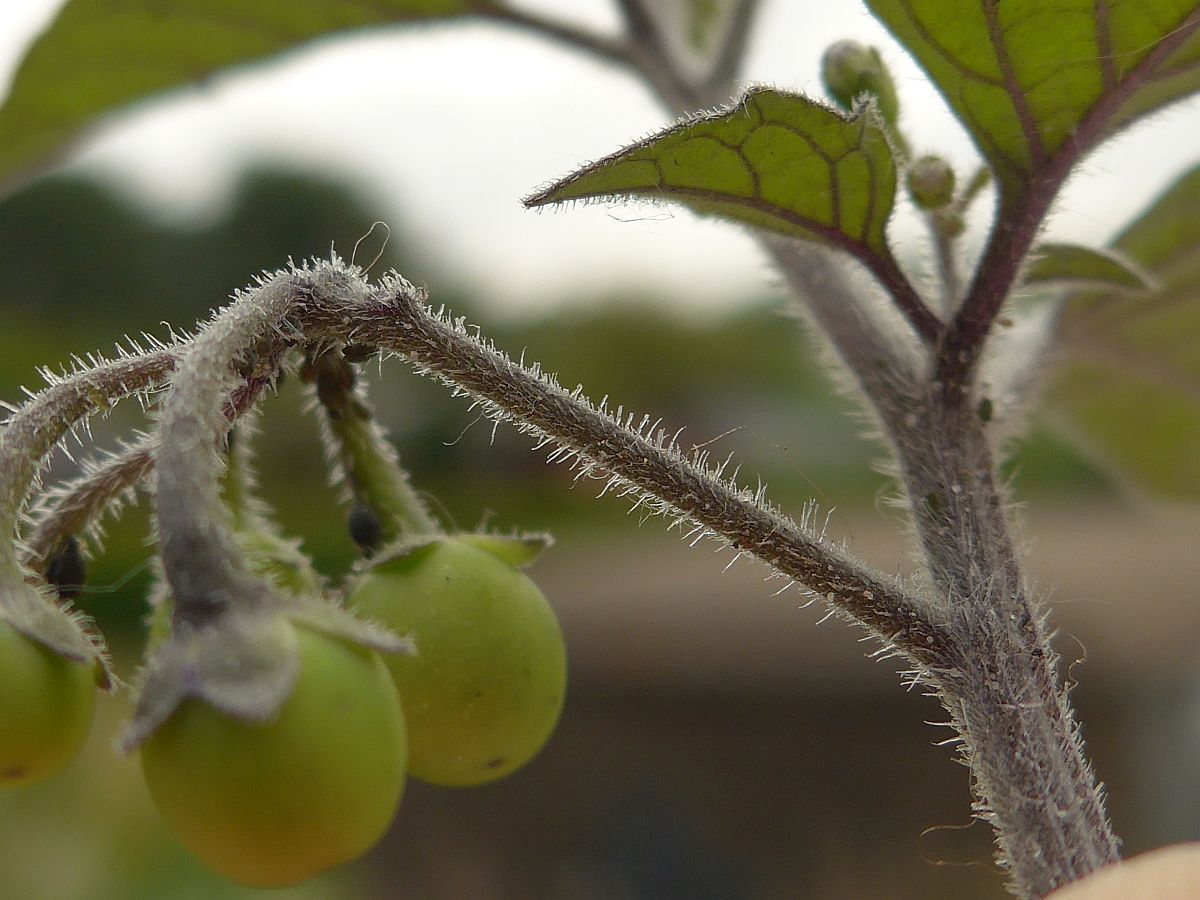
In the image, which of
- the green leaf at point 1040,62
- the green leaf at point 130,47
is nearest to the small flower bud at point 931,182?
the green leaf at point 1040,62

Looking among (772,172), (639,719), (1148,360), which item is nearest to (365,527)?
(772,172)

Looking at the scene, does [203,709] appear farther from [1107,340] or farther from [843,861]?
[843,861]

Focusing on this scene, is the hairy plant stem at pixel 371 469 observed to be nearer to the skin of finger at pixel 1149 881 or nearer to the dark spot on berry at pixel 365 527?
the dark spot on berry at pixel 365 527

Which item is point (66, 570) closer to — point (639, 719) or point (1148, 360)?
point (1148, 360)

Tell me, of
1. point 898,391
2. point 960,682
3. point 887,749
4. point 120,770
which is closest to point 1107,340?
point 898,391

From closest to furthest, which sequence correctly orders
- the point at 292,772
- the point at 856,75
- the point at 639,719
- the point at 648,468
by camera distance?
the point at 292,772, the point at 648,468, the point at 856,75, the point at 639,719

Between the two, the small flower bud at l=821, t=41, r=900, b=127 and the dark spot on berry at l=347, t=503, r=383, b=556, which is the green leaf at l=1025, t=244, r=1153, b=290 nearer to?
the small flower bud at l=821, t=41, r=900, b=127

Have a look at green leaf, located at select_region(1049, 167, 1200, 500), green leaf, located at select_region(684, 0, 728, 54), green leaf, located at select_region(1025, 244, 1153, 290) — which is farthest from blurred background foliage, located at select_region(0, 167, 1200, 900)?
green leaf, located at select_region(1025, 244, 1153, 290)
